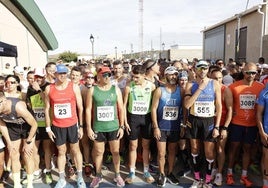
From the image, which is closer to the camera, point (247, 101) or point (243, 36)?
point (247, 101)

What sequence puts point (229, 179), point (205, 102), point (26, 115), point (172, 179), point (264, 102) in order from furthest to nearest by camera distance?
point (172, 179), point (229, 179), point (205, 102), point (26, 115), point (264, 102)

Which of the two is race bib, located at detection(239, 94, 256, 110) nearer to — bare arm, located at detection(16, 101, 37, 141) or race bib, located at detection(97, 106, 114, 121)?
race bib, located at detection(97, 106, 114, 121)

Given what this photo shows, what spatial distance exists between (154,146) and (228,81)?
217 centimetres

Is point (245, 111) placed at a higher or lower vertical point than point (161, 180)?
higher

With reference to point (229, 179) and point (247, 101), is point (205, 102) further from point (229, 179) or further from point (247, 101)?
point (229, 179)

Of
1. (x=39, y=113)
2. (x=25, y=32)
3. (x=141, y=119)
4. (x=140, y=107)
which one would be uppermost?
(x=25, y=32)

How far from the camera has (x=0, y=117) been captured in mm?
3979

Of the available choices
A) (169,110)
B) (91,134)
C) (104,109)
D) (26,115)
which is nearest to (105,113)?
(104,109)

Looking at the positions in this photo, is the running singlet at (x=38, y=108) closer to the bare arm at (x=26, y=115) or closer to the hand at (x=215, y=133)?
the bare arm at (x=26, y=115)

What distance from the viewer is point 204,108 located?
409 centimetres

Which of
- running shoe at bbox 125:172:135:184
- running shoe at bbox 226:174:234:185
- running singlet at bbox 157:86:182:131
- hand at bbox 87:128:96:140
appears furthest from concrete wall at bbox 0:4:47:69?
running shoe at bbox 226:174:234:185

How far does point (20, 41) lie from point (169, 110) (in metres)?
19.1

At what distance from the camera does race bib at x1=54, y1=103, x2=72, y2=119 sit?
413cm

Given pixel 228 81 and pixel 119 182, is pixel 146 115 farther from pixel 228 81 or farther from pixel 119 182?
pixel 228 81
